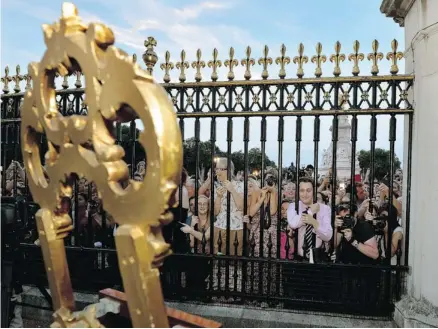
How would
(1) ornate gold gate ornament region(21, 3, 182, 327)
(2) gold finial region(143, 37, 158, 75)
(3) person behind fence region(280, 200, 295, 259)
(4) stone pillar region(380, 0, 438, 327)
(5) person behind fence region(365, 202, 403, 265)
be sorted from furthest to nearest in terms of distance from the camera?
(3) person behind fence region(280, 200, 295, 259)
(2) gold finial region(143, 37, 158, 75)
(5) person behind fence region(365, 202, 403, 265)
(4) stone pillar region(380, 0, 438, 327)
(1) ornate gold gate ornament region(21, 3, 182, 327)

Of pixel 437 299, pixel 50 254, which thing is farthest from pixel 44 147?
pixel 437 299

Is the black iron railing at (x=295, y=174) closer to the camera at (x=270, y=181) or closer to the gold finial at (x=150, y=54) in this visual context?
the gold finial at (x=150, y=54)

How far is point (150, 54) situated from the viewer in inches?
174

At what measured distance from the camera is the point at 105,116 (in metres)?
1.32

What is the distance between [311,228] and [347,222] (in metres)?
0.39

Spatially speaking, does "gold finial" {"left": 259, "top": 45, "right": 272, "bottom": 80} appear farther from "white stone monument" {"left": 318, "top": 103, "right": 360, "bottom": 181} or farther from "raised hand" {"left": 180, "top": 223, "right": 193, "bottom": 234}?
"white stone monument" {"left": 318, "top": 103, "right": 360, "bottom": 181}

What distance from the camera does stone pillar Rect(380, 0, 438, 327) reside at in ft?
12.0

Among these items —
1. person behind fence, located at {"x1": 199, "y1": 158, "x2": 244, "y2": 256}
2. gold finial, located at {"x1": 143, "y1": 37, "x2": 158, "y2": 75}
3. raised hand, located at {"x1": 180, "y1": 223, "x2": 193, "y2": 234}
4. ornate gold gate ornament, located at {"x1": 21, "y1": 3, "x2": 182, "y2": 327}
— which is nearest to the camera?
ornate gold gate ornament, located at {"x1": 21, "y1": 3, "x2": 182, "y2": 327}

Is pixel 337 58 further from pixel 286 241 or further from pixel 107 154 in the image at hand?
pixel 107 154

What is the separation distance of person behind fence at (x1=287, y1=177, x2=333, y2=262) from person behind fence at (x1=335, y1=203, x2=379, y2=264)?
0.46 ft

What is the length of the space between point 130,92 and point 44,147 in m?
4.54

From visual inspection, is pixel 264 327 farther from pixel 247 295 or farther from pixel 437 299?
pixel 437 299

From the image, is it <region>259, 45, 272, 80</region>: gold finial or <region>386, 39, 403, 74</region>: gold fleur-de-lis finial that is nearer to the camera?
<region>386, 39, 403, 74</region>: gold fleur-de-lis finial

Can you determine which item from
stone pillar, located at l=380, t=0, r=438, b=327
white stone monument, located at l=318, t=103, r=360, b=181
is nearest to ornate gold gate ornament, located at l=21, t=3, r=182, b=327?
stone pillar, located at l=380, t=0, r=438, b=327
